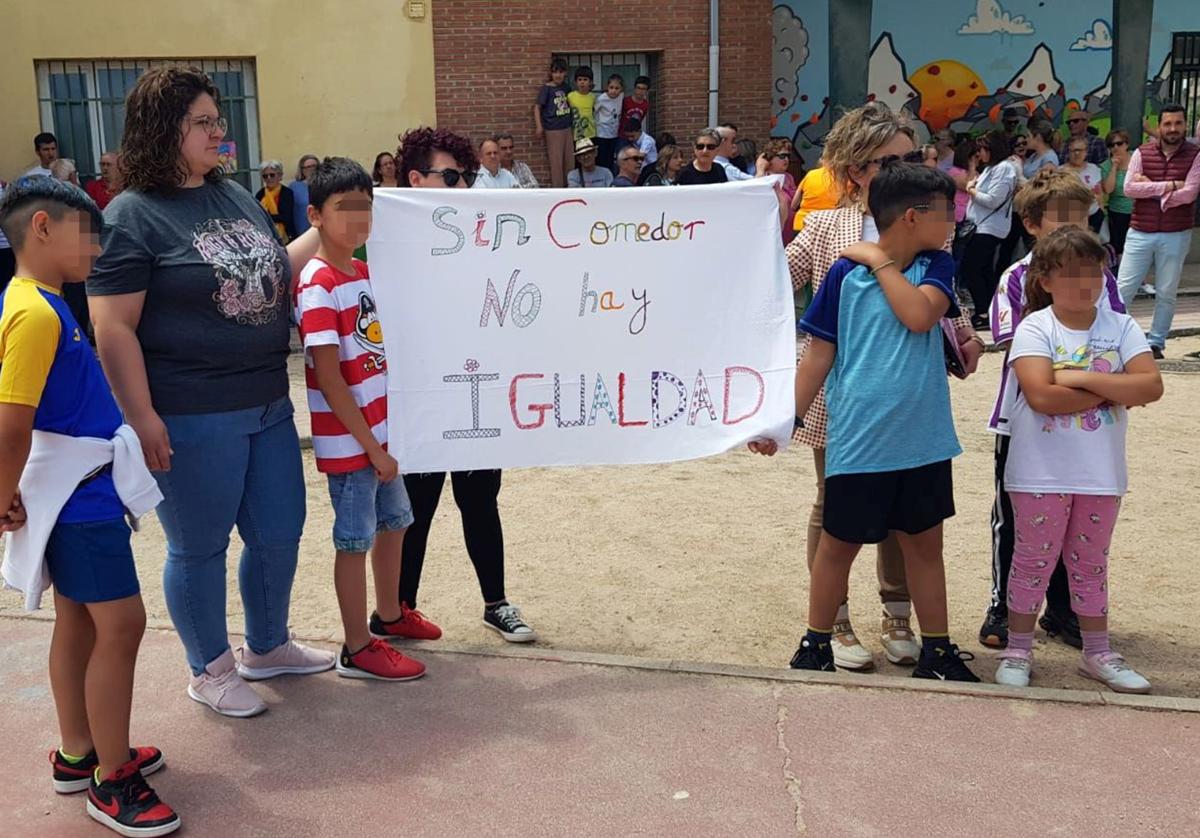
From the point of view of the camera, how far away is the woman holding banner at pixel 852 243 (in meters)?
4.29

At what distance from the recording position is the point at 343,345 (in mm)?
4070

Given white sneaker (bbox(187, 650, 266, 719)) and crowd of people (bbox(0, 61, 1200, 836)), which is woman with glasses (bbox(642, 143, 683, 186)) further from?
white sneaker (bbox(187, 650, 266, 719))

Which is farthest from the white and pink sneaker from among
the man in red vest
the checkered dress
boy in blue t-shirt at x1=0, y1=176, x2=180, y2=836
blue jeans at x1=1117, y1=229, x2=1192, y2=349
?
blue jeans at x1=1117, y1=229, x2=1192, y2=349

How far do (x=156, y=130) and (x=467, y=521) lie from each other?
5.91 feet

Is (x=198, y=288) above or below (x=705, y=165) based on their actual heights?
below

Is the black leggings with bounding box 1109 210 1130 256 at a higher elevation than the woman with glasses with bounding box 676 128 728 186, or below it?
below

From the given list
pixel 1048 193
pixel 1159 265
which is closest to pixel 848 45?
pixel 1159 265

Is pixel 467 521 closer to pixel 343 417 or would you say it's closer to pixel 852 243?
pixel 343 417

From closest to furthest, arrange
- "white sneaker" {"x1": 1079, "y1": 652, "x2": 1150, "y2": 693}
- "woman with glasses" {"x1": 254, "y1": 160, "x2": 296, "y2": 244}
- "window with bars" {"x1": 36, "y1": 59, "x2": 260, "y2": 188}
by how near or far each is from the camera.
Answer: "white sneaker" {"x1": 1079, "y1": 652, "x2": 1150, "y2": 693}, "woman with glasses" {"x1": 254, "y1": 160, "x2": 296, "y2": 244}, "window with bars" {"x1": 36, "y1": 59, "x2": 260, "y2": 188}

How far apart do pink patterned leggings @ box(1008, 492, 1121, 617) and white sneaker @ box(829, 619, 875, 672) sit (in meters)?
0.55

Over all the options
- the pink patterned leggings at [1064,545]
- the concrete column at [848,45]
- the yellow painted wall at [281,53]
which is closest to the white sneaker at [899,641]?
the pink patterned leggings at [1064,545]

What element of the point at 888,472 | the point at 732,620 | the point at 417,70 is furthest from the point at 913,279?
the point at 417,70

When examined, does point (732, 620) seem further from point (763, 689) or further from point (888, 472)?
point (888, 472)

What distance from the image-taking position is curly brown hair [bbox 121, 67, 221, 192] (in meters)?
3.63
